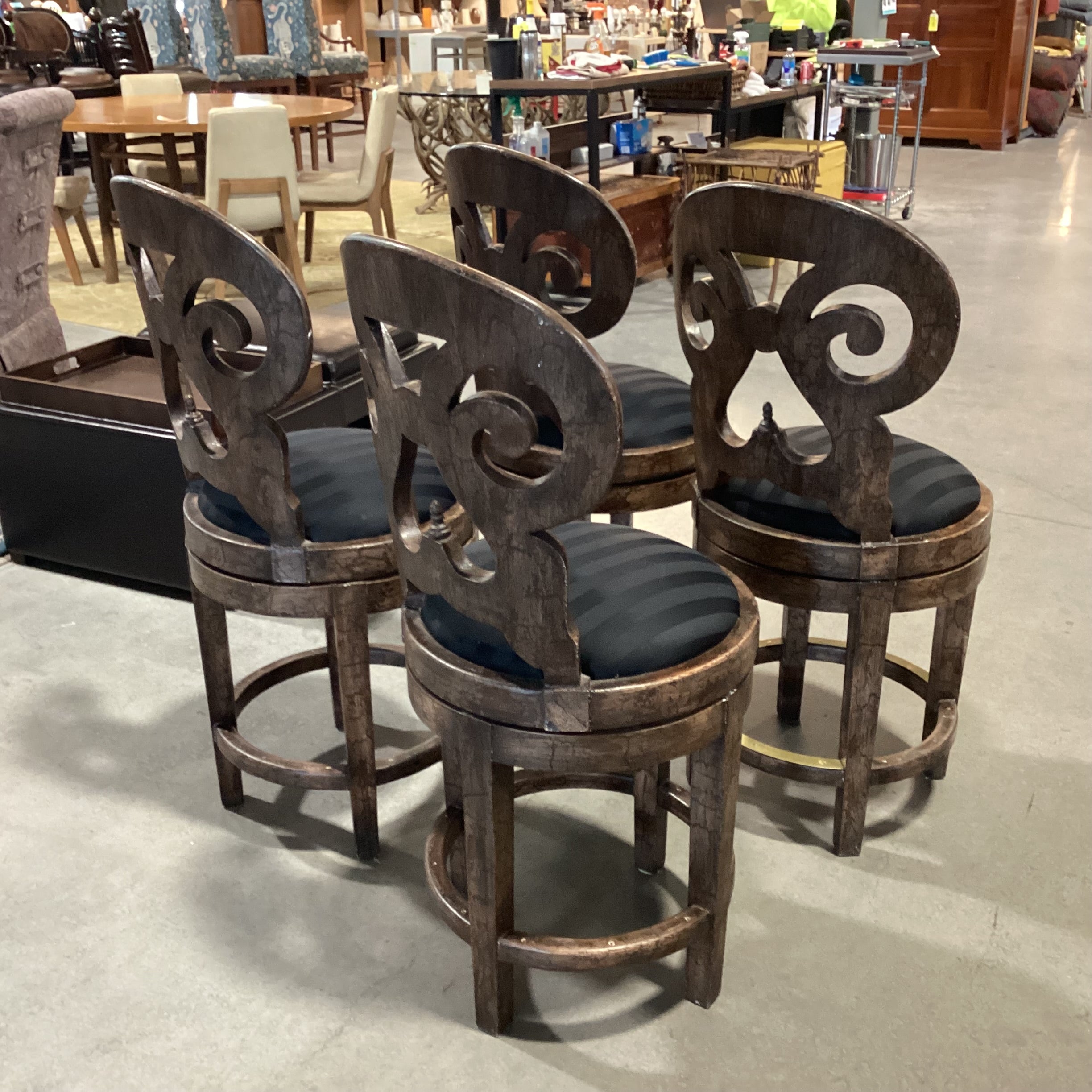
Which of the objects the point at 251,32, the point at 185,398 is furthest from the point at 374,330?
the point at 251,32

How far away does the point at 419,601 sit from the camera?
159 cm

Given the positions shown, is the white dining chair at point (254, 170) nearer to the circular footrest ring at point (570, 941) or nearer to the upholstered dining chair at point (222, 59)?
the circular footrest ring at point (570, 941)

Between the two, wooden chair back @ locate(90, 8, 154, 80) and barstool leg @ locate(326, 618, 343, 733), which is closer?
barstool leg @ locate(326, 618, 343, 733)

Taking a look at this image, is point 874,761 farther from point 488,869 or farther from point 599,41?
point 599,41

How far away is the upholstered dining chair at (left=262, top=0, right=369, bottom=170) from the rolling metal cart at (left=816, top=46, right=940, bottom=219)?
422cm

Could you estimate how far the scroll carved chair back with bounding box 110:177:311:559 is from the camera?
159 cm

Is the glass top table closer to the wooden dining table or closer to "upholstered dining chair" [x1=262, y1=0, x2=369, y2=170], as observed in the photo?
the wooden dining table

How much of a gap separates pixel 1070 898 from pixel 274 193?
4.60 metres

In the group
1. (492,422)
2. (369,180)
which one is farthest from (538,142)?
(492,422)

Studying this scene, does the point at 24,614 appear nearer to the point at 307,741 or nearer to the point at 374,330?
the point at 307,741

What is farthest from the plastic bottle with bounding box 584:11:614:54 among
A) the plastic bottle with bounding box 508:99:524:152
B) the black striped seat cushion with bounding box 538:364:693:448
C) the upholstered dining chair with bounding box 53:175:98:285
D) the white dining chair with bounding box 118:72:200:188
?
the black striped seat cushion with bounding box 538:364:693:448

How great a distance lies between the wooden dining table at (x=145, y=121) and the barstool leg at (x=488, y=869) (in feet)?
14.4

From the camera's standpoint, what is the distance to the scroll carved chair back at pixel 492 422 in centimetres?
122

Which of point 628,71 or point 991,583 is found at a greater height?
point 628,71
